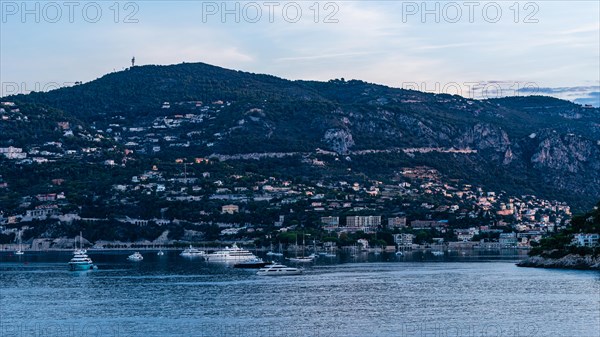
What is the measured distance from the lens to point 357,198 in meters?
175

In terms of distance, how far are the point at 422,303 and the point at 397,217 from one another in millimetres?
96908

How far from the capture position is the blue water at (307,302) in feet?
188

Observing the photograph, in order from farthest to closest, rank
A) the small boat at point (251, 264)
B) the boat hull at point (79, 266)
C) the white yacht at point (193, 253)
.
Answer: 1. the white yacht at point (193, 253)
2. the small boat at point (251, 264)
3. the boat hull at point (79, 266)

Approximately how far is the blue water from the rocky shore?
2191 millimetres

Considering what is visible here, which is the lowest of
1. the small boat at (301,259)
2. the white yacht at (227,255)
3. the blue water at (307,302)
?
the blue water at (307,302)

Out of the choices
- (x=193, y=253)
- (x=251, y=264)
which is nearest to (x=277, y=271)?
(x=251, y=264)

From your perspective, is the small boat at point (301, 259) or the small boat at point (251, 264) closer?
the small boat at point (251, 264)

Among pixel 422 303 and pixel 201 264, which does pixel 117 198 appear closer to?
pixel 201 264

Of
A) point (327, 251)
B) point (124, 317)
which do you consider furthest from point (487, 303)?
point (327, 251)

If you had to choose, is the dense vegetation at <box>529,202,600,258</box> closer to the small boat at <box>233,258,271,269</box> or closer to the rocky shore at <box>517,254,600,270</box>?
the rocky shore at <box>517,254,600,270</box>

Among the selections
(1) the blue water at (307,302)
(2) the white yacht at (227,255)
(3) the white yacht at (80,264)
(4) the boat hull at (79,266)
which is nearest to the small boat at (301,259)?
(2) the white yacht at (227,255)

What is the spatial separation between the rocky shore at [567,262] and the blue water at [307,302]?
2191 mm

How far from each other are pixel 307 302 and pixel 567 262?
34134 millimetres

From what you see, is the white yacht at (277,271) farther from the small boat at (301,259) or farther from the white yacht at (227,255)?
the white yacht at (227,255)
